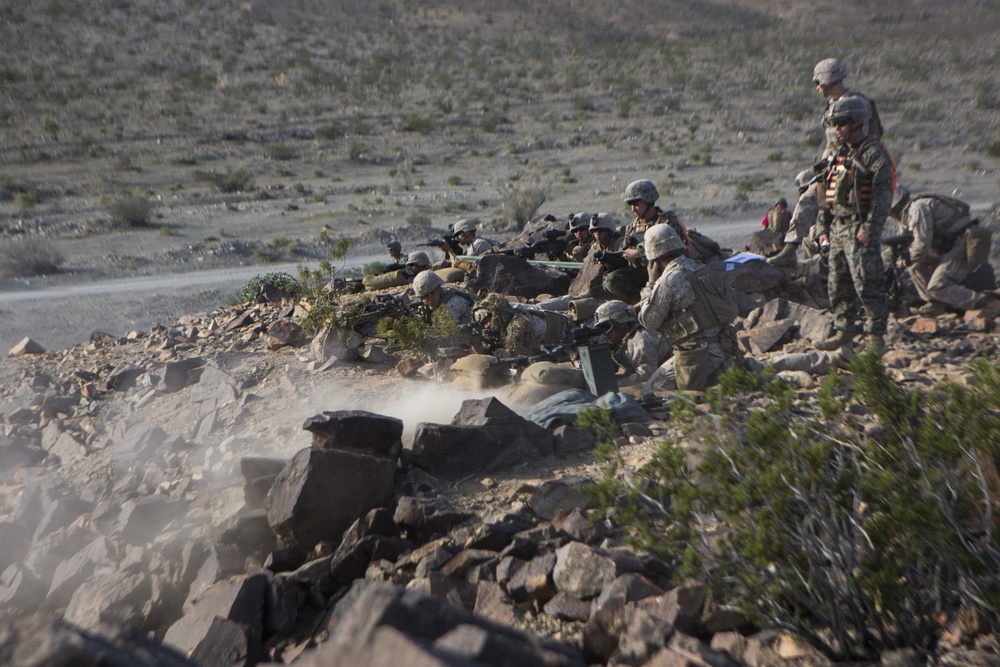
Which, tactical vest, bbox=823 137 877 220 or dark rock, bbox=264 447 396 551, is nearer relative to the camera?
dark rock, bbox=264 447 396 551

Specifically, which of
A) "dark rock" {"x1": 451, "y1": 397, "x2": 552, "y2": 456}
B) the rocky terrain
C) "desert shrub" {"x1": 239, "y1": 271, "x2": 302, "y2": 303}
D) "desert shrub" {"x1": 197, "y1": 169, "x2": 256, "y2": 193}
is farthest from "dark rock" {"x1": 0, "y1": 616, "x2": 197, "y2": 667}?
"desert shrub" {"x1": 197, "y1": 169, "x2": 256, "y2": 193}

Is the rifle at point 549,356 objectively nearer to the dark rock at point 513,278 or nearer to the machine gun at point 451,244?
the dark rock at point 513,278

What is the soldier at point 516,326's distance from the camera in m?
6.46

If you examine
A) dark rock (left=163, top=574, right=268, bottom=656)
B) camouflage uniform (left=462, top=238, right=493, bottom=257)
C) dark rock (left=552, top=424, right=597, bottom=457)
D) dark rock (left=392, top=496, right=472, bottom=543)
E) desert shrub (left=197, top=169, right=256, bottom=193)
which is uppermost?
dark rock (left=163, top=574, right=268, bottom=656)

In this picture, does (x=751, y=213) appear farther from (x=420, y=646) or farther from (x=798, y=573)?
(x=420, y=646)

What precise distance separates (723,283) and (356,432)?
2614 millimetres

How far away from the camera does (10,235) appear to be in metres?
16.8

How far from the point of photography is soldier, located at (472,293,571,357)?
6.46m

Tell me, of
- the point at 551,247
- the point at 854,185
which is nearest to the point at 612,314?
the point at 854,185

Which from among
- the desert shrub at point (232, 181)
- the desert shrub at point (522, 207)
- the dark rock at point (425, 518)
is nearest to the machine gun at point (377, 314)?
the dark rock at point (425, 518)

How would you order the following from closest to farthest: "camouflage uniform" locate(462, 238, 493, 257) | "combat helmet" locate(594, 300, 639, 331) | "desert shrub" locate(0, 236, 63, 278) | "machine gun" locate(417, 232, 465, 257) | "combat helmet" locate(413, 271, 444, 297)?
1. "combat helmet" locate(594, 300, 639, 331)
2. "combat helmet" locate(413, 271, 444, 297)
3. "camouflage uniform" locate(462, 238, 493, 257)
4. "machine gun" locate(417, 232, 465, 257)
5. "desert shrub" locate(0, 236, 63, 278)

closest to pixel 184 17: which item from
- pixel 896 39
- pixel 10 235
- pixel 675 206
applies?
pixel 10 235

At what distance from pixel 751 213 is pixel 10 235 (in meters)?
15.4

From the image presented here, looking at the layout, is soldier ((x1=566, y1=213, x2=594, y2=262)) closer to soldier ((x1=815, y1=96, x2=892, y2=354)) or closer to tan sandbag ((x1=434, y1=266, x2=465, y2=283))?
tan sandbag ((x1=434, y1=266, x2=465, y2=283))
